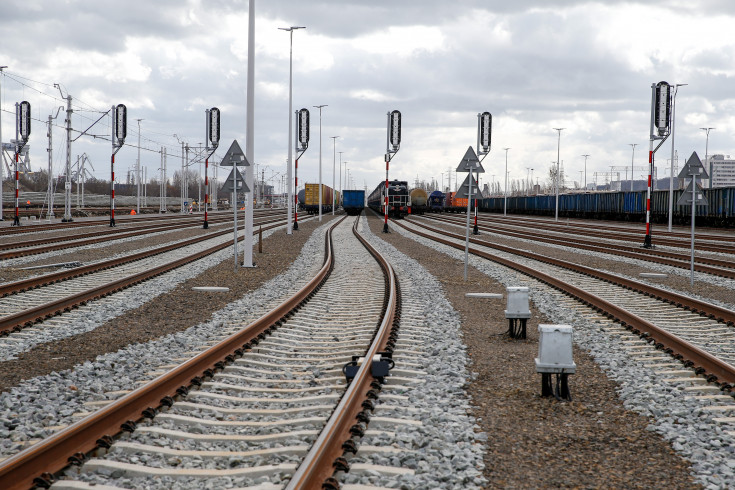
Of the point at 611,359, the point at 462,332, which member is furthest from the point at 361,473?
the point at 462,332

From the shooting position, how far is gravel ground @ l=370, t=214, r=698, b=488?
14.6 feet

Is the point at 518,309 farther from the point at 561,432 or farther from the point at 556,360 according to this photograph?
the point at 561,432

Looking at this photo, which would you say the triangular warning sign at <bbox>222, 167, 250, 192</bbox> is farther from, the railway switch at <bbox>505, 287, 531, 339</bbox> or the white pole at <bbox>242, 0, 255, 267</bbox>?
the railway switch at <bbox>505, 287, 531, 339</bbox>

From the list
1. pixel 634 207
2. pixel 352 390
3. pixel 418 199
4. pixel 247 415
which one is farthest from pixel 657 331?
pixel 418 199

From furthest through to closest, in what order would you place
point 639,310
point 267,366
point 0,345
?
point 639,310 → point 0,345 → point 267,366

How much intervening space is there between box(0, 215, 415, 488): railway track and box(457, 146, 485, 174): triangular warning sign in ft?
21.4

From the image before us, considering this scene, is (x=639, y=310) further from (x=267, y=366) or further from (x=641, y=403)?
(x=267, y=366)

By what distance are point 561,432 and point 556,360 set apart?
1038 millimetres

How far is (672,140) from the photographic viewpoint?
43.1m

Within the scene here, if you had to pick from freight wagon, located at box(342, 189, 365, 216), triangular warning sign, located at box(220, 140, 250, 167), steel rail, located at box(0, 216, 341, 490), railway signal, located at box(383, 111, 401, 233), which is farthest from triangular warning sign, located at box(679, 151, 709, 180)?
freight wagon, located at box(342, 189, 365, 216)

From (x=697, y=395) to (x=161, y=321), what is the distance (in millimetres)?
7102

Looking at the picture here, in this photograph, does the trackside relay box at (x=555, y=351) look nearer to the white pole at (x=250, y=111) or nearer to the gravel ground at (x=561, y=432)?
the gravel ground at (x=561, y=432)

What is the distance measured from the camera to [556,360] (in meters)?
6.28

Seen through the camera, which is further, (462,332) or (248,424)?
(462,332)
